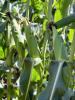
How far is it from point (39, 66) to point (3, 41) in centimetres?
54

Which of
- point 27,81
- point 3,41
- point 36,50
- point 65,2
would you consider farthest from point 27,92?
point 3,41

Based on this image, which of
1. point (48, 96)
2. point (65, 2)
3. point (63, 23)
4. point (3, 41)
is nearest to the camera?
point (48, 96)

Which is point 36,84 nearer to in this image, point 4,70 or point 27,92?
point 27,92

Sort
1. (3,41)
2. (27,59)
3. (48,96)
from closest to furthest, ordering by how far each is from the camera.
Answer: (48,96) → (27,59) → (3,41)

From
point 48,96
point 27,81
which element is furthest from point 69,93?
point 27,81

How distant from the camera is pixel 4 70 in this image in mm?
1564

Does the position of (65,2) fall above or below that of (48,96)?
above

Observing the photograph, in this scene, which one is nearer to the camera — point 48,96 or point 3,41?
point 48,96

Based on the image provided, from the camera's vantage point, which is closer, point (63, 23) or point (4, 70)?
point (63, 23)

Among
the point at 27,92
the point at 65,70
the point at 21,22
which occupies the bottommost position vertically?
the point at 27,92

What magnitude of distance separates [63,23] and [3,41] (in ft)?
2.20

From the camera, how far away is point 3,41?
1.80 metres

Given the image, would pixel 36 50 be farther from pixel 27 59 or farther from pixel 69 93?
pixel 69 93

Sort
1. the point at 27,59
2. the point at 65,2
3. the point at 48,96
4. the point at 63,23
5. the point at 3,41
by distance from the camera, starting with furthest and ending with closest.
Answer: the point at 3,41, the point at 65,2, the point at 27,59, the point at 63,23, the point at 48,96
